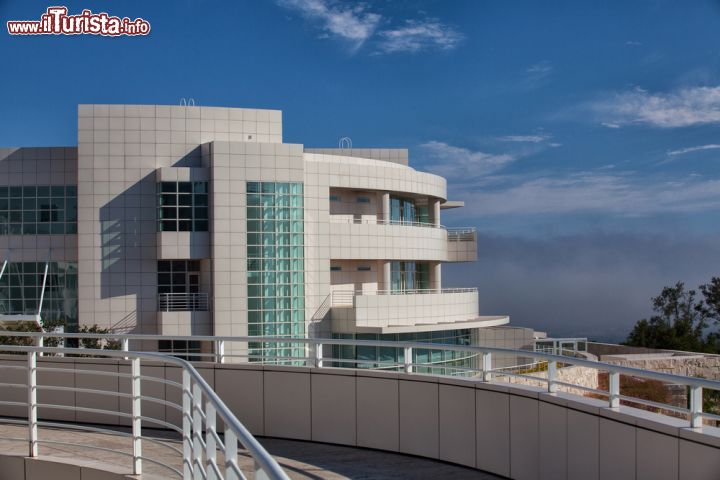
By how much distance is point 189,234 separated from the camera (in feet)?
129

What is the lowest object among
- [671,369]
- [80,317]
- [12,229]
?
[671,369]

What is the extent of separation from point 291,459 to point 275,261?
29.9 metres

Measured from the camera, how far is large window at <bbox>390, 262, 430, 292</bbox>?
4519 cm

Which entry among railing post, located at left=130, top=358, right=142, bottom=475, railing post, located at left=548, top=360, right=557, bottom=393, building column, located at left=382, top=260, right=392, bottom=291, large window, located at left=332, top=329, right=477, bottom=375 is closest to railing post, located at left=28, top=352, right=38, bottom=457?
railing post, located at left=130, top=358, right=142, bottom=475

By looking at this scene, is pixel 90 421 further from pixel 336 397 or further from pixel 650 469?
pixel 650 469

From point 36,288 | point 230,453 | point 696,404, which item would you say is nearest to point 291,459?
point 696,404

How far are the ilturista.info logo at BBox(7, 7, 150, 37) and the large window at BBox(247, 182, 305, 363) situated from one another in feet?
43.5

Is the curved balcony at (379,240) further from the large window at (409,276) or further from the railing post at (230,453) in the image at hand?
the railing post at (230,453)

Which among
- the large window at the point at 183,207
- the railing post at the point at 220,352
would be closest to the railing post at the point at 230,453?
the railing post at the point at 220,352

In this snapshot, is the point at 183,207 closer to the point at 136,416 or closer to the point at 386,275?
the point at 386,275

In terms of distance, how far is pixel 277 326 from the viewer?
39.5 meters

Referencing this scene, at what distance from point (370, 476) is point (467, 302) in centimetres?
3684

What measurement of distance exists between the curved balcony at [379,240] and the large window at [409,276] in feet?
4.21

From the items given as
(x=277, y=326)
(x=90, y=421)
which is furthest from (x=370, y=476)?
(x=277, y=326)
